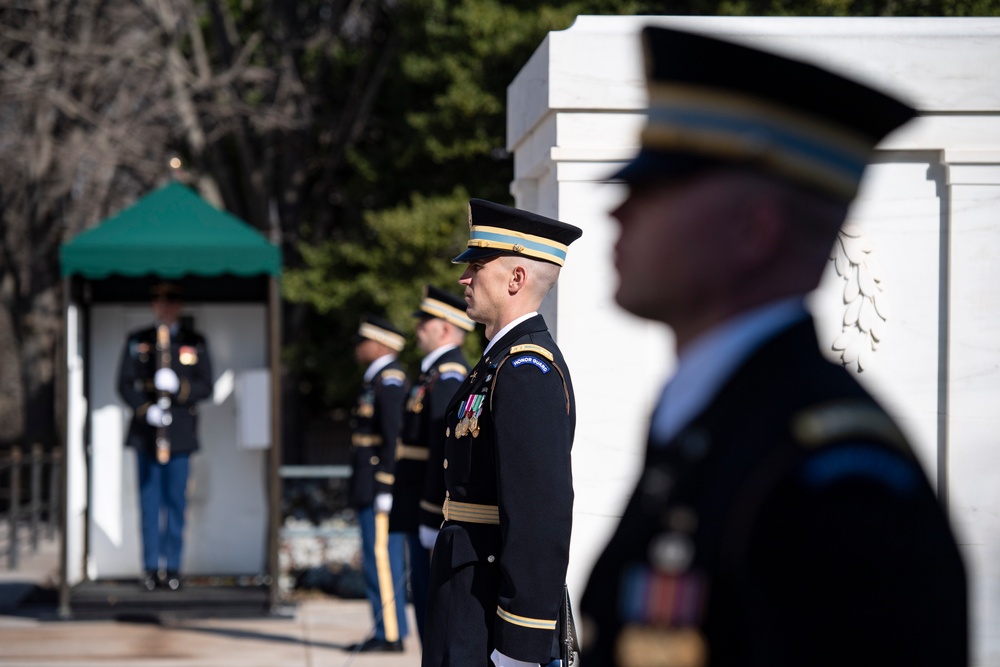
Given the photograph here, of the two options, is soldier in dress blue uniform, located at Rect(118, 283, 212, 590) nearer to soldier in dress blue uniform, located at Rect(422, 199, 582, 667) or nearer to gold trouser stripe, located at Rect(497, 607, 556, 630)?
soldier in dress blue uniform, located at Rect(422, 199, 582, 667)

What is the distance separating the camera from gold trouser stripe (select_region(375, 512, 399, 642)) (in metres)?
7.01

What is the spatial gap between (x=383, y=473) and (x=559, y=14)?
24.4 ft

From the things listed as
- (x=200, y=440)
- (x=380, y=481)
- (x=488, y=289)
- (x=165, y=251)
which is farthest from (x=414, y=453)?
(x=200, y=440)

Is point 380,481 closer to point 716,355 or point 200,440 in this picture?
point 200,440

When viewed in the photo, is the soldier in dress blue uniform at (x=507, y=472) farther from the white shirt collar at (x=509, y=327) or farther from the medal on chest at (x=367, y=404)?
the medal on chest at (x=367, y=404)

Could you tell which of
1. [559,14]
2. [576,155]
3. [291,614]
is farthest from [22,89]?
[576,155]

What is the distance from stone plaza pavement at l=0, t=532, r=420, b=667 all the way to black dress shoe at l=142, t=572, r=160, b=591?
0.38m

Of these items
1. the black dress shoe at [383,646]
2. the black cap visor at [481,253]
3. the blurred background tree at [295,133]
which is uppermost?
the blurred background tree at [295,133]

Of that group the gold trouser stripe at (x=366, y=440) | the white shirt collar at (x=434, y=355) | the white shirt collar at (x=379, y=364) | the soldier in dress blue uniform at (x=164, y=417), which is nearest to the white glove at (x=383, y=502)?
the gold trouser stripe at (x=366, y=440)

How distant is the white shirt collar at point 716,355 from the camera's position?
1.31 meters

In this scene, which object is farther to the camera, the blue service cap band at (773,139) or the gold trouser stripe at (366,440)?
the gold trouser stripe at (366,440)

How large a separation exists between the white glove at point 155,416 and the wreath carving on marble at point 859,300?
5.11 metres

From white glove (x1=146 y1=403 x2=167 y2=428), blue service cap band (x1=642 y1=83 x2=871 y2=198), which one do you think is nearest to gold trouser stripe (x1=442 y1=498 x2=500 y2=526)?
blue service cap band (x1=642 y1=83 x2=871 y2=198)

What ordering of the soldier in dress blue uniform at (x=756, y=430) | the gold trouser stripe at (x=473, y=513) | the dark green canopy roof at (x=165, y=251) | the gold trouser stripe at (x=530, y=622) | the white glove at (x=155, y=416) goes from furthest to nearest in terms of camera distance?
the white glove at (x=155, y=416)
the dark green canopy roof at (x=165, y=251)
the gold trouser stripe at (x=473, y=513)
the gold trouser stripe at (x=530, y=622)
the soldier in dress blue uniform at (x=756, y=430)
